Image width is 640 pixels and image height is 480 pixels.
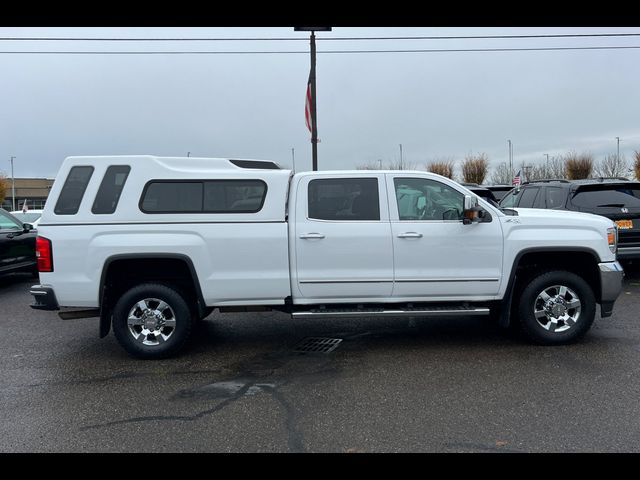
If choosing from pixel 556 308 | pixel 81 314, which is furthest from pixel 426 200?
pixel 81 314

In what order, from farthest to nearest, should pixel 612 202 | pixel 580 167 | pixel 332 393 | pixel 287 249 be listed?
pixel 580 167, pixel 612 202, pixel 287 249, pixel 332 393

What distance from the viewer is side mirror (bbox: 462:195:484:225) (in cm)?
510

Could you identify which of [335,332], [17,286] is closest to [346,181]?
[335,332]

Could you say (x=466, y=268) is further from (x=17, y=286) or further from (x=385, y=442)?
(x=17, y=286)

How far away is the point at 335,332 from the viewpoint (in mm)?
6262

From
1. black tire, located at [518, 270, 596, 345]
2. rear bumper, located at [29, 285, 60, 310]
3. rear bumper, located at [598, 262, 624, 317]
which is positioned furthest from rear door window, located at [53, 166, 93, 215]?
rear bumper, located at [598, 262, 624, 317]

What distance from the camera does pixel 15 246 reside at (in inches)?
380

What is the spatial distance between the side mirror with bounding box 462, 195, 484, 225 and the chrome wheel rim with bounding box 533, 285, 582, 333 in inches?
46.7

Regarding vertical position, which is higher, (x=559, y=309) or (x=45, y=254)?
(x=45, y=254)

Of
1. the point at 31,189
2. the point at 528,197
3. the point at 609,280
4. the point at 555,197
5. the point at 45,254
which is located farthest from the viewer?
the point at 31,189

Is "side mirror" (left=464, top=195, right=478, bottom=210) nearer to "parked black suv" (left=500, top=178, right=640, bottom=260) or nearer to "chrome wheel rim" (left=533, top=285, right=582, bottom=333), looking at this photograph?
"chrome wheel rim" (left=533, top=285, right=582, bottom=333)

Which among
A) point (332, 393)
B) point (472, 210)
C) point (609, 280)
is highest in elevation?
point (472, 210)

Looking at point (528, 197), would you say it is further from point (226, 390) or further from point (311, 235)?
point (226, 390)

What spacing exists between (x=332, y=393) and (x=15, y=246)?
8256 millimetres
